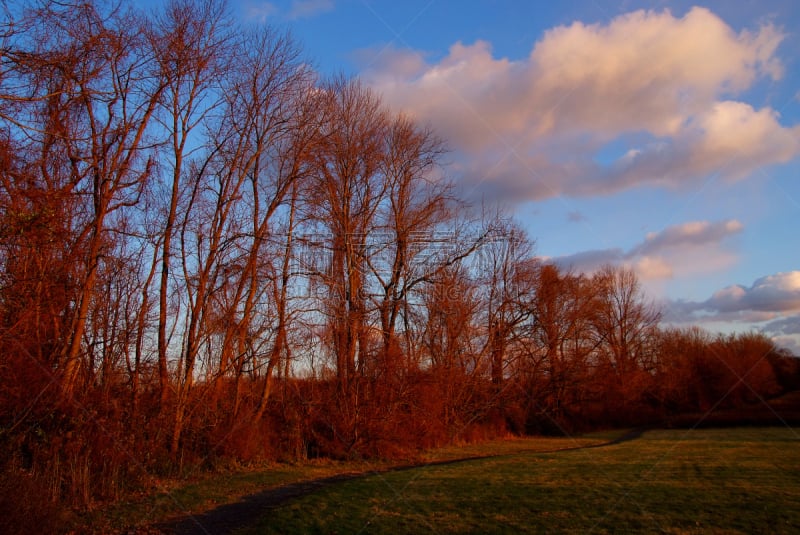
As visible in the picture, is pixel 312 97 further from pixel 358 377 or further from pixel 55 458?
pixel 55 458

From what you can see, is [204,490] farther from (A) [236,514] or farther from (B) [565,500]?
(B) [565,500]

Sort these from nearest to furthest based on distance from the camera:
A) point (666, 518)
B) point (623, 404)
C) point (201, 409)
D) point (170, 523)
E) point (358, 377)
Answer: point (666, 518) → point (170, 523) → point (201, 409) → point (358, 377) → point (623, 404)

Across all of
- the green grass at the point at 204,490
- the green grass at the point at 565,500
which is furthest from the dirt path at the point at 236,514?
the green grass at the point at 565,500

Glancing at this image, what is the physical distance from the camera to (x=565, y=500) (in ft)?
31.6

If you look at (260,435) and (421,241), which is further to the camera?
(421,241)

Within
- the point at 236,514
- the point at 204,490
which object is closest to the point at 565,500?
the point at 236,514

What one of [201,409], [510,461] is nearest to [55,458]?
[201,409]

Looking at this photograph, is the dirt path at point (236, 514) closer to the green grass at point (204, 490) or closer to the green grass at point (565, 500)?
the green grass at point (204, 490)

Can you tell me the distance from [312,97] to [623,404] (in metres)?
30.4

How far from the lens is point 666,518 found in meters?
8.20

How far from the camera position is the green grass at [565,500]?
26.1ft

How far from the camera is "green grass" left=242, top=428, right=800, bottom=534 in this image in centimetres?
796

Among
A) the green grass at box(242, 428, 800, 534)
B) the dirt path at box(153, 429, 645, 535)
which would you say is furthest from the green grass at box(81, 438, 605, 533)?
the green grass at box(242, 428, 800, 534)

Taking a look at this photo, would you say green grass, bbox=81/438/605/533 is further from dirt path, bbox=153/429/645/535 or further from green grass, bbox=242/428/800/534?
green grass, bbox=242/428/800/534
